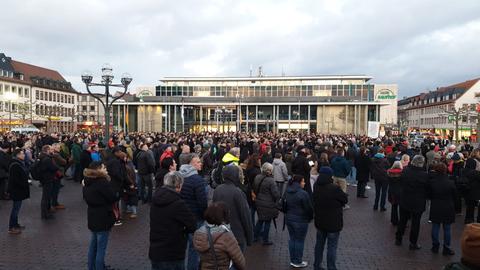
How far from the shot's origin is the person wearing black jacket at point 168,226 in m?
4.35

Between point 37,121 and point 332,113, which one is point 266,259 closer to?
point 332,113

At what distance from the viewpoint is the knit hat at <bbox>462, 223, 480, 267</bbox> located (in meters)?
2.64

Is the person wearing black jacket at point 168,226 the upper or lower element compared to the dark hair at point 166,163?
lower

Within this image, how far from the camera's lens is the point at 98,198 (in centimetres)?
572

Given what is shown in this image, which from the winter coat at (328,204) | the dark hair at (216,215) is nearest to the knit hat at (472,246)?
the dark hair at (216,215)

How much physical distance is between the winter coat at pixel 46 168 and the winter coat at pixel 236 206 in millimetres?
5910

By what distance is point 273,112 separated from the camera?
71.6 metres

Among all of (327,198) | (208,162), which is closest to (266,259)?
(327,198)

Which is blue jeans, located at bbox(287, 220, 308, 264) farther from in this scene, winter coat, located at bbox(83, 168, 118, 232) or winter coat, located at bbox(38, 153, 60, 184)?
winter coat, located at bbox(38, 153, 60, 184)

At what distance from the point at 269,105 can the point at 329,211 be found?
66326mm

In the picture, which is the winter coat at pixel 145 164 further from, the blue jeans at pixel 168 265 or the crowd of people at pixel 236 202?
the blue jeans at pixel 168 265

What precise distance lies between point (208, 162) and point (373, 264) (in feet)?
24.0

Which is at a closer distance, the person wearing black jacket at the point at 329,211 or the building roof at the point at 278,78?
the person wearing black jacket at the point at 329,211

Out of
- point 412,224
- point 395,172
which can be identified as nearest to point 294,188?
point 412,224
